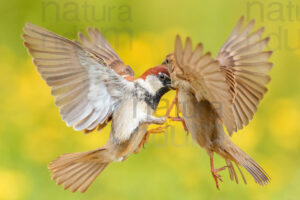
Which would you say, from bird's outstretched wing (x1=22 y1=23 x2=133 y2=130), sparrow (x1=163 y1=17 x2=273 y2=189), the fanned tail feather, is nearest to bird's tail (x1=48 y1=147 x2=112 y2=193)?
bird's outstretched wing (x1=22 y1=23 x2=133 y2=130)

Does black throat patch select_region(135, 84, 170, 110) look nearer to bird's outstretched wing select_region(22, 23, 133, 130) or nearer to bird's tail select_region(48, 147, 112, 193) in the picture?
bird's outstretched wing select_region(22, 23, 133, 130)

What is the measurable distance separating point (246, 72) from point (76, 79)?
828mm

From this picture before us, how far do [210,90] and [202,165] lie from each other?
190cm

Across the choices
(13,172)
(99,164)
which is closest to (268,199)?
(99,164)

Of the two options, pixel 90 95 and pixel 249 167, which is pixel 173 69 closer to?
pixel 90 95

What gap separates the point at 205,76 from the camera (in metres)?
2.40

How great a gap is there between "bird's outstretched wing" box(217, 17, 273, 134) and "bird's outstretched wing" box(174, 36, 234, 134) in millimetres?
174

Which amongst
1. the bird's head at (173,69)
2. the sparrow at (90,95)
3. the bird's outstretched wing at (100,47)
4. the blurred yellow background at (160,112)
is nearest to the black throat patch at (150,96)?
the sparrow at (90,95)

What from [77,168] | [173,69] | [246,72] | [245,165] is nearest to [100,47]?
[77,168]

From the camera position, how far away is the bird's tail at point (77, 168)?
306 cm

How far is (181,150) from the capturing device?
14.5 feet

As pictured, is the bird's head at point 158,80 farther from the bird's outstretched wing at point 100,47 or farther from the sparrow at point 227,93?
the bird's outstretched wing at point 100,47

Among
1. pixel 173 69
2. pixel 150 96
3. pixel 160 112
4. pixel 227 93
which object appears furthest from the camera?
pixel 160 112

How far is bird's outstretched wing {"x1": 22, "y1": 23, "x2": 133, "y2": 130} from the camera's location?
2.72 m
